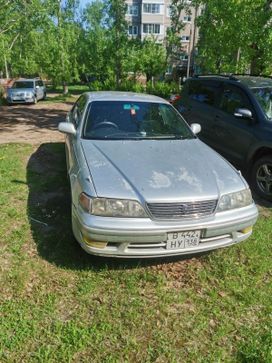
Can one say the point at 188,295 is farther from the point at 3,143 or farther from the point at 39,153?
the point at 3,143

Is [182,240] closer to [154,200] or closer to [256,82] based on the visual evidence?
[154,200]

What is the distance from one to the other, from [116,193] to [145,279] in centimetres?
93

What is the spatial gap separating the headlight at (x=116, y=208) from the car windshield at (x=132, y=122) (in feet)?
4.55

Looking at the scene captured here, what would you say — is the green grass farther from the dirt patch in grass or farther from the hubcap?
Result: the dirt patch in grass

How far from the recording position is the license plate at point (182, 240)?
3.02 m

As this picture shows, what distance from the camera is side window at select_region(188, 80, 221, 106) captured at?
6555mm

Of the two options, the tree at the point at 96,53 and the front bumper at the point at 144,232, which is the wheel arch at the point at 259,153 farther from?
the tree at the point at 96,53

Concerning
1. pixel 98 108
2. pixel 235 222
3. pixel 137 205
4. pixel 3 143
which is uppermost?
pixel 98 108

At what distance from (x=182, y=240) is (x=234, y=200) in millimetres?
686

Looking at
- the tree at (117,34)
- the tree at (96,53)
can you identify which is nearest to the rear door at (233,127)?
the tree at (117,34)

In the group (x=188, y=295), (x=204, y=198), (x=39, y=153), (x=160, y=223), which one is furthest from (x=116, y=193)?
(x=39, y=153)

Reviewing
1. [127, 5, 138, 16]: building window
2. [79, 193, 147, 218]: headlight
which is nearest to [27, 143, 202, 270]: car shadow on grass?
[79, 193, 147, 218]: headlight

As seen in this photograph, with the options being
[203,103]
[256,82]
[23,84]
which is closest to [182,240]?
[256,82]

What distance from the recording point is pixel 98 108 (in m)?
4.62
